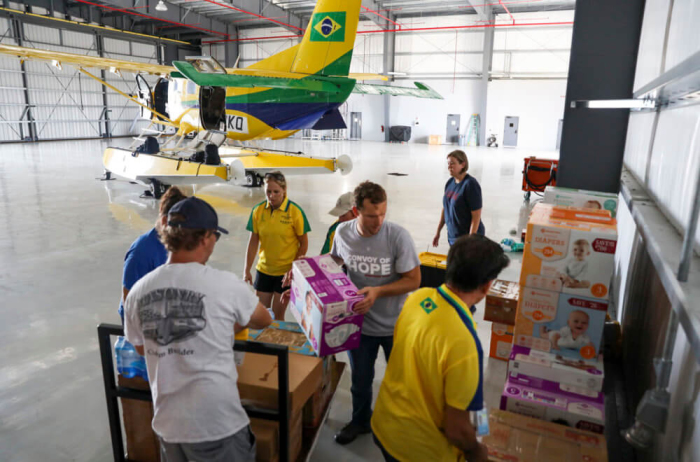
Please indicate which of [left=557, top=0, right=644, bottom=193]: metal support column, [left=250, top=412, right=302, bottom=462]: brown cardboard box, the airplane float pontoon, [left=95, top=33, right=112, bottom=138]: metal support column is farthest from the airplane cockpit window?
[left=95, top=33, right=112, bottom=138]: metal support column

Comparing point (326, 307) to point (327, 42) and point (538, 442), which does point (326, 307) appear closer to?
point (538, 442)

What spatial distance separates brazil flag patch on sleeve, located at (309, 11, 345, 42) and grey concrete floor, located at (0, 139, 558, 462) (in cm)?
369

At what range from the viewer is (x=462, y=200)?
4605 mm

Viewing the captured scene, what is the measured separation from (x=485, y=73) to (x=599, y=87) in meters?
24.5

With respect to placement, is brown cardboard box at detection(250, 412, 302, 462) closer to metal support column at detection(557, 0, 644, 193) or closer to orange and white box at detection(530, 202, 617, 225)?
orange and white box at detection(530, 202, 617, 225)

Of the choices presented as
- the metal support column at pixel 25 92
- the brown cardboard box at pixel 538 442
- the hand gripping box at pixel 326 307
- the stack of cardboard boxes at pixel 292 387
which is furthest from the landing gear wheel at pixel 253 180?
the metal support column at pixel 25 92

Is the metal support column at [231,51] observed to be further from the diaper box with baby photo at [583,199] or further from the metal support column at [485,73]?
the diaper box with baby photo at [583,199]

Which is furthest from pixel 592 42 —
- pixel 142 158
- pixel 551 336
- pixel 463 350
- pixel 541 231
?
pixel 142 158

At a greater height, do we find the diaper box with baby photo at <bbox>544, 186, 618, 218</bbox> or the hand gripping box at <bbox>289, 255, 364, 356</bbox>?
the diaper box with baby photo at <bbox>544, 186, 618, 218</bbox>

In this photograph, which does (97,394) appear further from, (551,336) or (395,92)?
A: (395,92)

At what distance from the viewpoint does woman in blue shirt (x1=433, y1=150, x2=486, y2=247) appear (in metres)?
4.55

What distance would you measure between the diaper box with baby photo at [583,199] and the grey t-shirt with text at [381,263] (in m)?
1.86

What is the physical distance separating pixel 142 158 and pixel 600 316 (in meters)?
10.7

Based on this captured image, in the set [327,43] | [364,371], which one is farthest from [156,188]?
[364,371]
